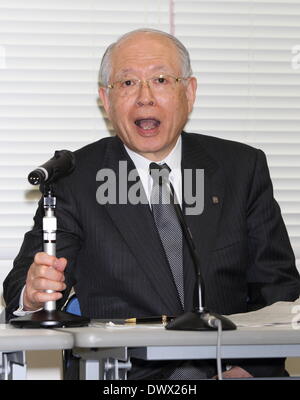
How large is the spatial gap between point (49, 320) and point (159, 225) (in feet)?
2.35

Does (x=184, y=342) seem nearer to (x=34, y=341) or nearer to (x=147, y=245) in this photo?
(x=34, y=341)

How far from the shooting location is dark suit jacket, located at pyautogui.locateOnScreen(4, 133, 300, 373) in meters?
2.55

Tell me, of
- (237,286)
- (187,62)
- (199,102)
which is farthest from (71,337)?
(199,102)

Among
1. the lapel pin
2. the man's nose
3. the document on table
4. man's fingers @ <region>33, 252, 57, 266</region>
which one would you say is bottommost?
the document on table

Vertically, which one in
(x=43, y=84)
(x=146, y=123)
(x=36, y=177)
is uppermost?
(x=43, y=84)

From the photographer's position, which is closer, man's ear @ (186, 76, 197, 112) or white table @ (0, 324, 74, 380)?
white table @ (0, 324, 74, 380)

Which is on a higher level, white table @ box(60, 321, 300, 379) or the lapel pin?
the lapel pin

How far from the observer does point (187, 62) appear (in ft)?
9.47

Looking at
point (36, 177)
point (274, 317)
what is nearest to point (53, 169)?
point (36, 177)

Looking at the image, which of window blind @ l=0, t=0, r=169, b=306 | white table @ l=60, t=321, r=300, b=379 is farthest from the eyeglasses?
white table @ l=60, t=321, r=300, b=379

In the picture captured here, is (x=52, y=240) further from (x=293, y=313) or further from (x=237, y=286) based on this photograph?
(x=237, y=286)

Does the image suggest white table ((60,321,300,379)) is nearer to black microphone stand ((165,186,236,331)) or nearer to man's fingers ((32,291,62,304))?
black microphone stand ((165,186,236,331))

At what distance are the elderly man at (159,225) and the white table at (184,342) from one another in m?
0.54

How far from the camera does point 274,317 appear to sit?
2148mm
